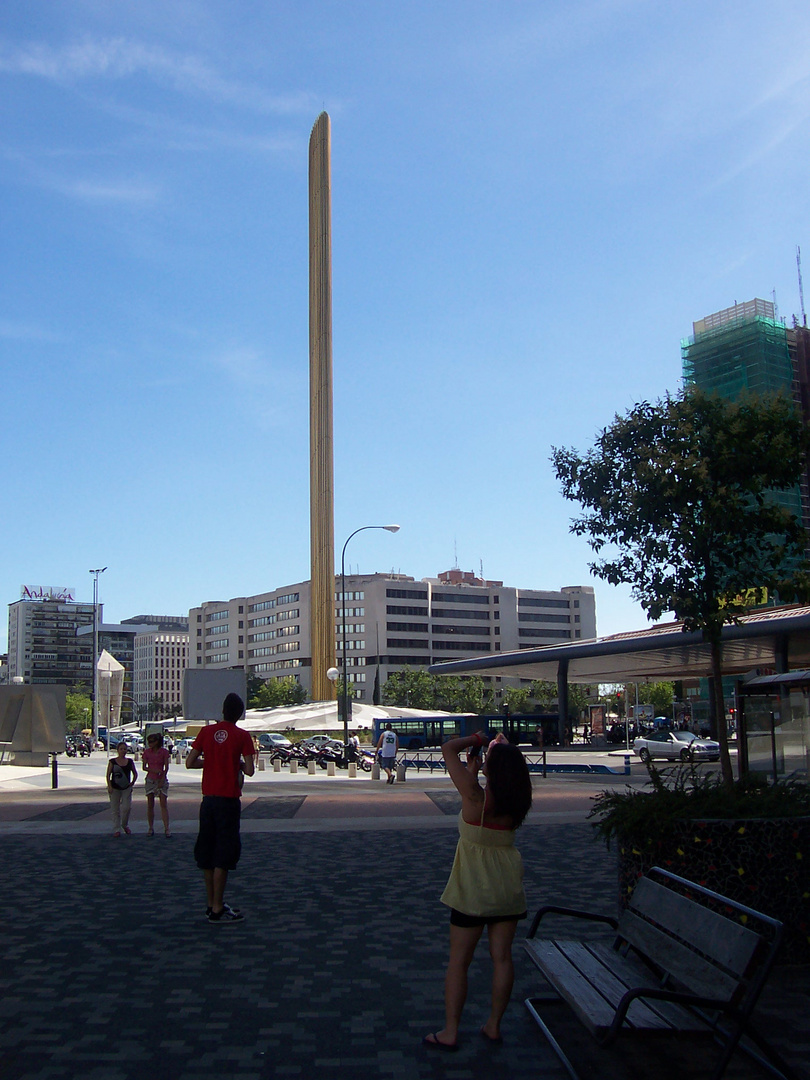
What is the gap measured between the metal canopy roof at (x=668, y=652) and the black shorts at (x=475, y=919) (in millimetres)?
22917

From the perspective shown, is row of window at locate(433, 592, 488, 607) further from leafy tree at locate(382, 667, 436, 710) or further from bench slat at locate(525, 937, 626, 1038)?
bench slat at locate(525, 937, 626, 1038)

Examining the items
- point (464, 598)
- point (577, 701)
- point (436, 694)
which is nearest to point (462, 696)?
point (436, 694)

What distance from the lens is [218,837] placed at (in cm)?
813

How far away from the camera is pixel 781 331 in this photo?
84.5 metres

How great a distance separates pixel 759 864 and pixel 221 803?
164 inches

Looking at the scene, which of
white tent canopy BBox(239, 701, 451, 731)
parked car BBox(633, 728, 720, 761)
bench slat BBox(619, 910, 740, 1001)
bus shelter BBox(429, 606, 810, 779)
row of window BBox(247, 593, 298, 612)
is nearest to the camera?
bench slat BBox(619, 910, 740, 1001)

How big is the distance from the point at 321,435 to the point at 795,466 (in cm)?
7660

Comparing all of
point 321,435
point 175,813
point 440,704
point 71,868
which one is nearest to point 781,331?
point 321,435

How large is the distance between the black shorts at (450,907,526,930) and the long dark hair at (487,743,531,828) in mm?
434

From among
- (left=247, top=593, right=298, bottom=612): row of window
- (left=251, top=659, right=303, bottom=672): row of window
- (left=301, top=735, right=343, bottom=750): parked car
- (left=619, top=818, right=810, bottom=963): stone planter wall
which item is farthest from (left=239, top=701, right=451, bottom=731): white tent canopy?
(left=247, top=593, right=298, bottom=612): row of window

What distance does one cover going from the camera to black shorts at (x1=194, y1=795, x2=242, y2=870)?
812 centimetres

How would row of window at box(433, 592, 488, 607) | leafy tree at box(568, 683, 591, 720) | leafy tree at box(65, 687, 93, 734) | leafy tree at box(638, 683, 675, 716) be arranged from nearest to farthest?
leafy tree at box(568, 683, 591, 720) → leafy tree at box(638, 683, 675, 716) → row of window at box(433, 592, 488, 607) → leafy tree at box(65, 687, 93, 734)

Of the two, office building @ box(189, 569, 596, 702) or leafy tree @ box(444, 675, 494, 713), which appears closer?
leafy tree @ box(444, 675, 494, 713)

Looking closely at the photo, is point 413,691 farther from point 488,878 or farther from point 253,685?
point 488,878
